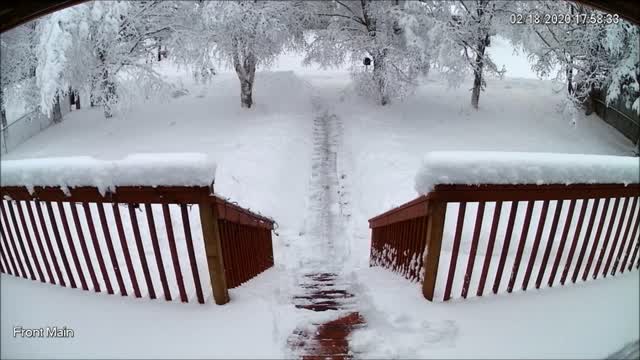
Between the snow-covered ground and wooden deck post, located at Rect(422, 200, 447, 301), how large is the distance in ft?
0.40

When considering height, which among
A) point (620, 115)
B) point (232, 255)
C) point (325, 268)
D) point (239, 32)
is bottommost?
point (325, 268)

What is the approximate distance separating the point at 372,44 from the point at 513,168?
11083mm

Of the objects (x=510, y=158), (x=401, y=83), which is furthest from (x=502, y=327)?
(x=401, y=83)

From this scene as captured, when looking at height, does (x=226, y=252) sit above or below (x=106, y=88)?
above

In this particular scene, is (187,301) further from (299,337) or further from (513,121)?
(513,121)

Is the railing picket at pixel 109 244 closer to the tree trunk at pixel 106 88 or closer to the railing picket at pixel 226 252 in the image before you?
the railing picket at pixel 226 252

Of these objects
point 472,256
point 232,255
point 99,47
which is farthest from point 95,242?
point 99,47

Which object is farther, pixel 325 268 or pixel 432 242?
pixel 325 268

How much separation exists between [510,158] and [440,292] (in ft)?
3.61

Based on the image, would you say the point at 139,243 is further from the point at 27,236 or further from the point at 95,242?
the point at 27,236

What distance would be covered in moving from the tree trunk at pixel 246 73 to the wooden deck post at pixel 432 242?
1126 centimetres

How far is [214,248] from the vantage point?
9.37 feet

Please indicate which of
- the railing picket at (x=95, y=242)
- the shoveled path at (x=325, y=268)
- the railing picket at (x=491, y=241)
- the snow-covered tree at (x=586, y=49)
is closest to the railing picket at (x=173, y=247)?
the railing picket at (x=95, y=242)

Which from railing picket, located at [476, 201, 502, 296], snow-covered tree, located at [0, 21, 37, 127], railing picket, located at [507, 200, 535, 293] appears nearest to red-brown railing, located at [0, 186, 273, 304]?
railing picket, located at [476, 201, 502, 296]
